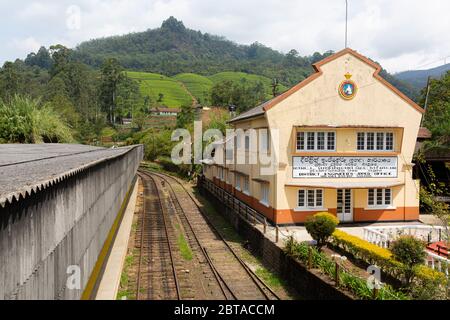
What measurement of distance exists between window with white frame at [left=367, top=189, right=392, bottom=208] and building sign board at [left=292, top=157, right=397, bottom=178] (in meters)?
0.94

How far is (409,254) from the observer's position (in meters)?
12.4

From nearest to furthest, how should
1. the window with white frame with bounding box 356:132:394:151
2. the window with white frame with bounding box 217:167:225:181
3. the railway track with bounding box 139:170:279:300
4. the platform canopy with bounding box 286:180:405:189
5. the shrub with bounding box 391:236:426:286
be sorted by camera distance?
the shrub with bounding box 391:236:426:286
the railway track with bounding box 139:170:279:300
the platform canopy with bounding box 286:180:405:189
the window with white frame with bounding box 356:132:394:151
the window with white frame with bounding box 217:167:225:181

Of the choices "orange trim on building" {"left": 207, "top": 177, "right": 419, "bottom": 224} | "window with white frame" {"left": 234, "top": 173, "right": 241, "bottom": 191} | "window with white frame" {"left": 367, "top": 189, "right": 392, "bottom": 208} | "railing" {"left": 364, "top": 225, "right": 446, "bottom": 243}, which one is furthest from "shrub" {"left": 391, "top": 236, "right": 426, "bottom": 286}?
"window with white frame" {"left": 234, "top": 173, "right": 241, "bottom": 191}

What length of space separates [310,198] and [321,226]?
5200 mm

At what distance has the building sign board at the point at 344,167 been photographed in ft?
71.2

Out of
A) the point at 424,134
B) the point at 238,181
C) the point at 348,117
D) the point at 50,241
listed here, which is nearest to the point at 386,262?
the point at 348,117

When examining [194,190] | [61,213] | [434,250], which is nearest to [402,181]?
[434,250]

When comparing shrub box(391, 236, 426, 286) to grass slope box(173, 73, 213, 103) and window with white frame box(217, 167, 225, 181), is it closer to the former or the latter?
window with white frame box(217, 167, 225, 181)

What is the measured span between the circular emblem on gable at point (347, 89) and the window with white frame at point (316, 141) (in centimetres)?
201

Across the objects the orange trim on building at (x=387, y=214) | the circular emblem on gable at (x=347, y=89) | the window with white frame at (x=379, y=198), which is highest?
the circular emblem on gable at (x=347, y=89)

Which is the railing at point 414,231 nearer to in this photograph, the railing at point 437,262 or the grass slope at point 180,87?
the railing at point 437,262

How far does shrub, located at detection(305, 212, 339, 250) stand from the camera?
17.0 metres

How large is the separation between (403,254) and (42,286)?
10.3 metres

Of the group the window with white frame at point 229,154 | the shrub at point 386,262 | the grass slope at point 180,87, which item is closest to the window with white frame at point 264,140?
the shrub at point 386,262
